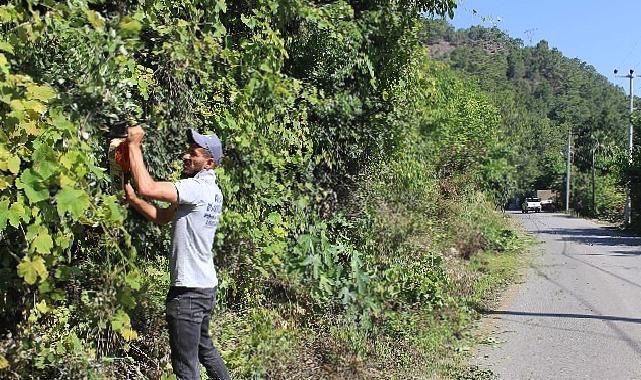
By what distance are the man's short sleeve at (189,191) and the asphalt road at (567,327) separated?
4.35 meters

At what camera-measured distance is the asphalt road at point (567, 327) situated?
750 cm

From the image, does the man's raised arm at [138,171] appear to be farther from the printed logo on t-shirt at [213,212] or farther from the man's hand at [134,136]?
the printed logo on t-shirt at [213,212]

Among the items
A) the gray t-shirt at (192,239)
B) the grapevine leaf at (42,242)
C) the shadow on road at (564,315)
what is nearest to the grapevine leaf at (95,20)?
the gray t-shirt at (192,239)

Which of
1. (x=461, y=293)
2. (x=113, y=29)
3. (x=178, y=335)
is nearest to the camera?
(x=113, y=29)

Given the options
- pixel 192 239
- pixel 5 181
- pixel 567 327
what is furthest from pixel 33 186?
pixel 567 327

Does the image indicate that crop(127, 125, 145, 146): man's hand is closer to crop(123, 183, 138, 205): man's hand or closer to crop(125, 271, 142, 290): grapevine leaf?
crop(123, 183, 138, 205): man's hand

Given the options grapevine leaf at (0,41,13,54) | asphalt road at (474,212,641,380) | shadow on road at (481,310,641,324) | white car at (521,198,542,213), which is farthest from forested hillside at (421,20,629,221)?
grapevine leaf at (0,41,13,54)

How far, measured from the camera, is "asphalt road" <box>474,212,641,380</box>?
750 centimetres

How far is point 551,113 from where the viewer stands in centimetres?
14988

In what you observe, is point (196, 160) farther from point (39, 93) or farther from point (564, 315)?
point (564, 315)

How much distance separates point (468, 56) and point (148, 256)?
12023 cm

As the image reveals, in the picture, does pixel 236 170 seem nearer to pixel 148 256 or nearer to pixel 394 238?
pixel 148 256

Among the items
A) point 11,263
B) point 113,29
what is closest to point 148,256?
point 11,263

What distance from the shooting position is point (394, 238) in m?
9.67
